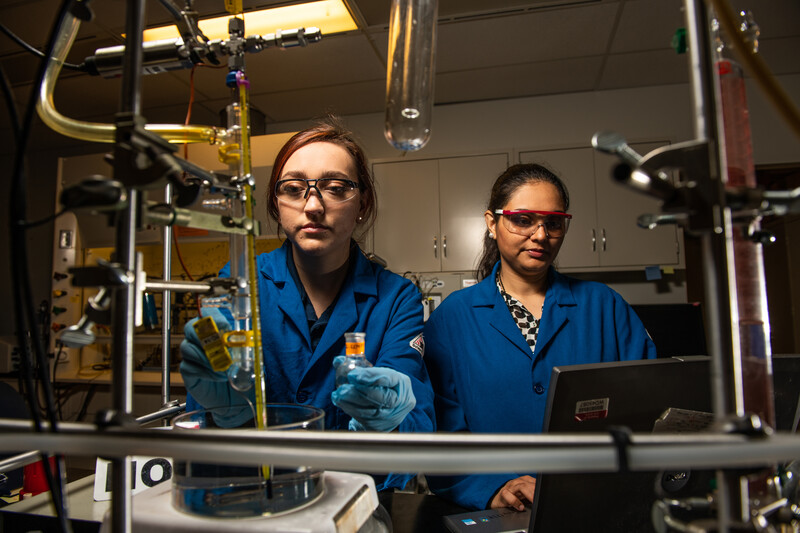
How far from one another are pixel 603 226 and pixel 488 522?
2.75m

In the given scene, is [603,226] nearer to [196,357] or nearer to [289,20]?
[289,20]

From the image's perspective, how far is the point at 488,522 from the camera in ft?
3.01

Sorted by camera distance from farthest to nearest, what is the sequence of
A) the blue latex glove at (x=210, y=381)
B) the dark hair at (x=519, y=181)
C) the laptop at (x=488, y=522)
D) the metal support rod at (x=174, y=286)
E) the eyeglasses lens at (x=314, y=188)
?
the dark hair at (x=519, y=181)
the eyeglasses lens at (x=314, y=188)
the laptop at (x=488, y=522)
the blue latex glove at (x=210, y=381)
the metal support rod at (x=174, y=286)

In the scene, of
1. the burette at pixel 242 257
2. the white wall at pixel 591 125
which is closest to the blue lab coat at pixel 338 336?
the burette at pixel 242 257

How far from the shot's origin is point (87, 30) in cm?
268

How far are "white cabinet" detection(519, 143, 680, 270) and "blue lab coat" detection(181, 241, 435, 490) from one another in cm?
→ 224

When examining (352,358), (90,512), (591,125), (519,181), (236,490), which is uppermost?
(591,125)

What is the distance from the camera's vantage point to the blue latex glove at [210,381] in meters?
0.68

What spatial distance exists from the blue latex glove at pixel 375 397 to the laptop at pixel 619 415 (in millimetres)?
277

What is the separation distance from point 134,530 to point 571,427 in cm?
58

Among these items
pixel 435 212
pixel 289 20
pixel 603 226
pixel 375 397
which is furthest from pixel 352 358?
pixel 603 226

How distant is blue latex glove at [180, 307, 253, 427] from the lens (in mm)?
676

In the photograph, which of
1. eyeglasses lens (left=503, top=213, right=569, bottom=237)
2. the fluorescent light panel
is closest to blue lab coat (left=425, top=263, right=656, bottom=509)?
eyeglasses lens (left=503, top=213, right=569, bottom=237)

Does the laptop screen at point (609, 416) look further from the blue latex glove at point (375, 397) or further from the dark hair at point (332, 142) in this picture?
the dark hair at point (332, 142)
